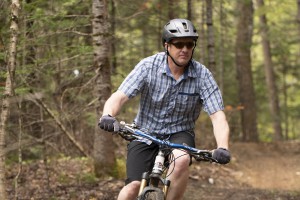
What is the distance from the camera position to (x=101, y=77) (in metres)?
8.34

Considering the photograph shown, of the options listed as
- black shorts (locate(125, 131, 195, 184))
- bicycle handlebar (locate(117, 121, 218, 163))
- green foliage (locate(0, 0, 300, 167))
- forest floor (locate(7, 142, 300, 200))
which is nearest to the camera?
bicycle handlebar (locate(117, 121, 218, 163))

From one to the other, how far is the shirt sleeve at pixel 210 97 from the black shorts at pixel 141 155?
37cm

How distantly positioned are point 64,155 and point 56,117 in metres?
2.74

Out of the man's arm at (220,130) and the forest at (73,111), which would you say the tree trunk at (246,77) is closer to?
the forest at (73,111)

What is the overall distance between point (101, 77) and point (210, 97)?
379cm

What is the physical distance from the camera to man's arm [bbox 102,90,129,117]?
4508mm

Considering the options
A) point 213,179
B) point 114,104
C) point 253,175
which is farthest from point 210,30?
point 114,104

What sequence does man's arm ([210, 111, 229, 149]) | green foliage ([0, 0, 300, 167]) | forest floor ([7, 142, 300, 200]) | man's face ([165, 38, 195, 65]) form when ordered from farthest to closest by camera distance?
forest floor ([7, 142, 300, 200]) → green foliage ([0, 0, 300, 167]) → man's face ([165, 38, 195, 65]) → man's arm ([210, 111, 229, 149])

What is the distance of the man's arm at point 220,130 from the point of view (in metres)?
4.46

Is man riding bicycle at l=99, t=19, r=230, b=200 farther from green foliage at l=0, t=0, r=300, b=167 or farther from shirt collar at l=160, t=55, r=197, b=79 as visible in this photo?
green foliage at l=0, t=0, r=300, b=167

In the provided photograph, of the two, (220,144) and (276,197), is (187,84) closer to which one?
(220,144)

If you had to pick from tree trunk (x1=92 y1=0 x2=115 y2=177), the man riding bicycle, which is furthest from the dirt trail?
the man riding bicycle

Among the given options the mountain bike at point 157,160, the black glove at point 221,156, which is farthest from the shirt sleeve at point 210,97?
the black glove at point 221,156

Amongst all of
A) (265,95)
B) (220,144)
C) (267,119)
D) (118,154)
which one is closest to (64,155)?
(118,154)
